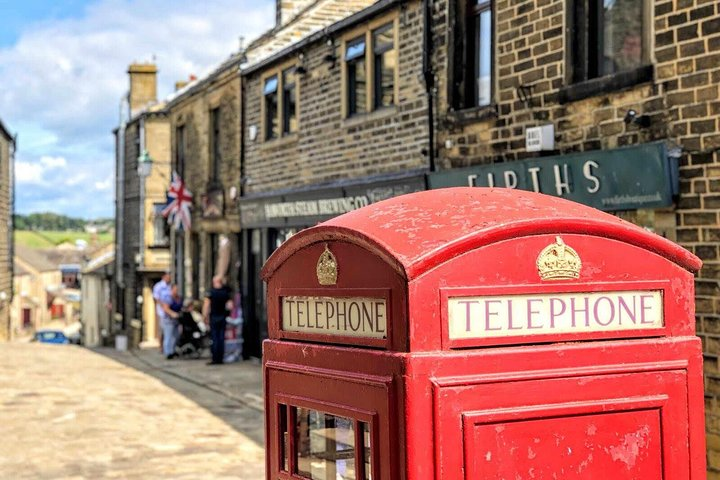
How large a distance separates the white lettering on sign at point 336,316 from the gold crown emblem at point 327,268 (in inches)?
2.4

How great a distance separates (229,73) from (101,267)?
24.2 meters

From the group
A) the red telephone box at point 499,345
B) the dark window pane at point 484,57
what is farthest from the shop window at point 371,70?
the red telephone box at point 499,345

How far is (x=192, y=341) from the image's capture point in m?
19.5

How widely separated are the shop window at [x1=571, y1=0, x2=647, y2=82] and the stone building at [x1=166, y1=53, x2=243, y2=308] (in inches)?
415

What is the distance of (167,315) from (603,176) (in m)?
12.1

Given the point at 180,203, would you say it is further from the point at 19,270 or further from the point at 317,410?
the point at 19,270

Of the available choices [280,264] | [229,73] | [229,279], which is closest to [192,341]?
[229,279]

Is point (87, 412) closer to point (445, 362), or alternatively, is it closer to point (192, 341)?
point (192, 341)

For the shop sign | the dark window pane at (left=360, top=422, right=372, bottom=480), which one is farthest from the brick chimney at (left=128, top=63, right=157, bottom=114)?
the dark window pane at (left=360, top=422, right=372, bottom=480)

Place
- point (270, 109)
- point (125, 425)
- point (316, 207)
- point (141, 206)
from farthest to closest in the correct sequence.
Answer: point (141, 206)
point (270, 109)
point (316, 207)
point (125, 425)

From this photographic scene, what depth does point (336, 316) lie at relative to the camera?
126 inches

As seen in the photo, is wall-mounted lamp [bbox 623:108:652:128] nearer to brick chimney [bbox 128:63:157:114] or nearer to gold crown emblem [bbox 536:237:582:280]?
gold crown emblem [bbox 536:237:582:280]

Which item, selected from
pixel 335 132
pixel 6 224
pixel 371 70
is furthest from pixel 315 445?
pixel 6 224

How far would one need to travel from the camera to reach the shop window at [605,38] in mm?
8648
